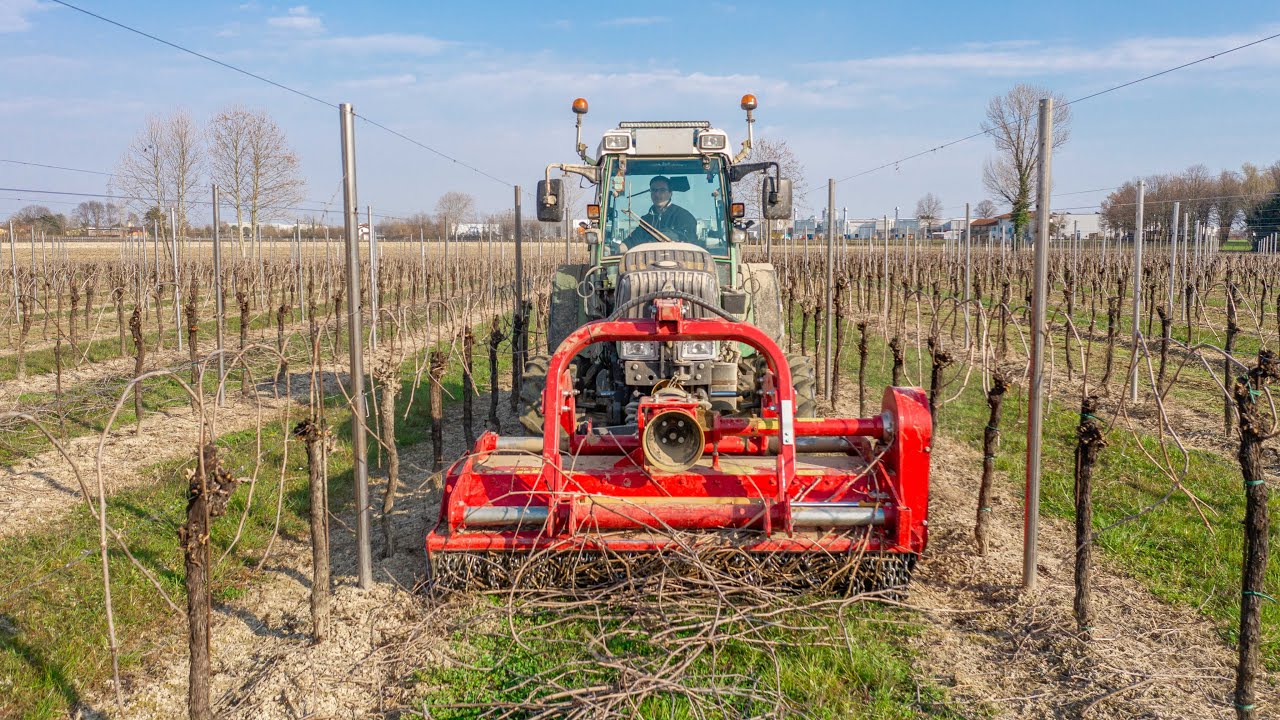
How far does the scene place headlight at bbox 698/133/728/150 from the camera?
6.84 metres

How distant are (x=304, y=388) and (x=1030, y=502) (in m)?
9.17

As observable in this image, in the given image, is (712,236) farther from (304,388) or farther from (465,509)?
(304,388)

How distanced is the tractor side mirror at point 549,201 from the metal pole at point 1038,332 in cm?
363

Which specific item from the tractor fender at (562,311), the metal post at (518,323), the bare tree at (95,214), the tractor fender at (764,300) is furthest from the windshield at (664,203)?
the bare tree at (95,214)

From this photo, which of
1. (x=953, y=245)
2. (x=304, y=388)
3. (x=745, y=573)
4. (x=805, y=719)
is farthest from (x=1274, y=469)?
(x=953, y=245)

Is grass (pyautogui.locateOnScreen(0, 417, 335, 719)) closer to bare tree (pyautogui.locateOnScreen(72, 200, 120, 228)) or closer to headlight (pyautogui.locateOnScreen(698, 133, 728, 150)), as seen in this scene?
headlight (pyautogui.locateOnScreen(698, 133, 728, 150))

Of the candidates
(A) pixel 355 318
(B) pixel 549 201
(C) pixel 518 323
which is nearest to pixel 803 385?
(B) pixel 549 201

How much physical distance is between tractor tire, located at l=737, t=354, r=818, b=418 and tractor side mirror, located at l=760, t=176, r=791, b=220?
3.70ft

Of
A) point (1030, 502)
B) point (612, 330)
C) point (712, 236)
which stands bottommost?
point (1030, 502)

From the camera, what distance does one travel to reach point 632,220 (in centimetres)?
702

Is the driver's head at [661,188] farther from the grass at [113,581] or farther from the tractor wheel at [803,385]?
the grass at [113,581]

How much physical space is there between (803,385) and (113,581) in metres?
4.55

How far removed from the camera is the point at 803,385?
21.5 ft

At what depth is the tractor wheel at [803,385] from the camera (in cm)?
622
